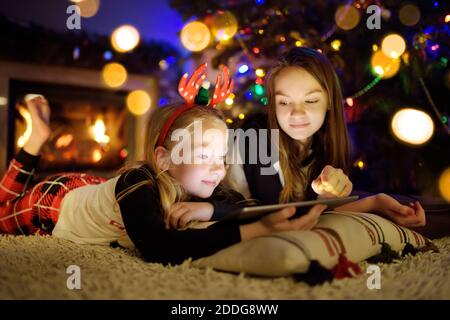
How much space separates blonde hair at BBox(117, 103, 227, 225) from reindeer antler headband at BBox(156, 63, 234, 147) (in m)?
0.01

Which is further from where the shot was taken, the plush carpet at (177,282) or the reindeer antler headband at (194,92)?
the reindeer antler headband at (194,92)

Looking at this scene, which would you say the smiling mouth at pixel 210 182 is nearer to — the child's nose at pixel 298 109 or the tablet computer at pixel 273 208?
the tablet computer at pixel 273 208

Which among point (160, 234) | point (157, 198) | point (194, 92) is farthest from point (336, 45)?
point (160, 234)

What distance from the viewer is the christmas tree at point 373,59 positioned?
159 cm

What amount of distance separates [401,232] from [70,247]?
2.76 ft

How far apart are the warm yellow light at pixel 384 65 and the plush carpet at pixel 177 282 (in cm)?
89

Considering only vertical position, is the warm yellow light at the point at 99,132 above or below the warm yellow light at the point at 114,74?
below

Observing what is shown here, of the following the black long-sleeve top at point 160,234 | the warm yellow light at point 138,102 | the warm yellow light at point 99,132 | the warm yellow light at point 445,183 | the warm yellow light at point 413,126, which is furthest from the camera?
the warm yellow light at point 138,102

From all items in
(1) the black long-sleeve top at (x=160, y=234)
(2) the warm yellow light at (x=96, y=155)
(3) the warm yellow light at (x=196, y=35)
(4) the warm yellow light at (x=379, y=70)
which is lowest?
(1) the black long-sleeve top at (x=160, y=234)

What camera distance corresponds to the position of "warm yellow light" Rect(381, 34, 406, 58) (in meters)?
1.58

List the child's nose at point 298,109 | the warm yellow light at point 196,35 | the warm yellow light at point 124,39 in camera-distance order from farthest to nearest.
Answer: the warm yellow light at point 124,39, the warm yellow light at point 196,35, the child's nose at point 298,109

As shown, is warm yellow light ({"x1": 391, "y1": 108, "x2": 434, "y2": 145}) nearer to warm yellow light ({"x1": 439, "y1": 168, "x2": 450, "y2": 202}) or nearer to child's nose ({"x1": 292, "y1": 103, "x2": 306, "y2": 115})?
warm yellow light ({"x1": 439, "y1": 168, "x2": 450, "y2": 202})

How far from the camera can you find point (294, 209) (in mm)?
850

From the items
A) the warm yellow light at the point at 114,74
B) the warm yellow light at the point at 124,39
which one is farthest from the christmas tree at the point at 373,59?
the warm yellow light at the point at 114,74
